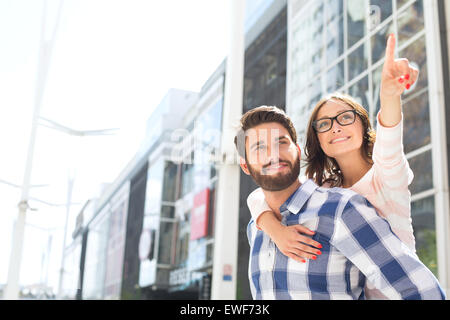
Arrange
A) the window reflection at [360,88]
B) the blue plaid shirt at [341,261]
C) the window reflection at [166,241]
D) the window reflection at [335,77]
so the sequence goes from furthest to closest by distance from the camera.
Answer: the window reflection at [166,241] → the window reflection at [335,77] → the window reflection at [360,88] → the blue plaid shirt at [341,261]

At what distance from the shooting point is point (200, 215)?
28.2 ft

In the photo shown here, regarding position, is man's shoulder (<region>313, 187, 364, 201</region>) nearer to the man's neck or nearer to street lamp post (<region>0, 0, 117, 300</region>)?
the man's neck

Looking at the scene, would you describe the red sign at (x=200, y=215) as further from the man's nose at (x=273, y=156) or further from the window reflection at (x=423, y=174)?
the man's nose at (x=273, y=156)

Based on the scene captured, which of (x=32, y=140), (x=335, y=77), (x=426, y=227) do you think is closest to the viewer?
(x=32, y=140)

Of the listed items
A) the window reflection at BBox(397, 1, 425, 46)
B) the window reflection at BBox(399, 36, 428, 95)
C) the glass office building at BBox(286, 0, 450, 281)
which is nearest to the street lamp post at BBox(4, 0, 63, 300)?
the glass office building at BBox(286, 0, 450, 281)

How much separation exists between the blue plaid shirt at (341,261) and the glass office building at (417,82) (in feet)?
8.81

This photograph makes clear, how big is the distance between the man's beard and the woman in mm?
67

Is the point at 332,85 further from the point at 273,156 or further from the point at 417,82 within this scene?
the point at 273,156

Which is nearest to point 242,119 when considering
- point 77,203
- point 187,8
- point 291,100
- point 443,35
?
point 187,8

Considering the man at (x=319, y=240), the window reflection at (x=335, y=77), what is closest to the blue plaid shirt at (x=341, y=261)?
the man at (x=319, y=240)

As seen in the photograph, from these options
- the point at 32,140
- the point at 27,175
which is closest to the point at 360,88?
the point at 32,140

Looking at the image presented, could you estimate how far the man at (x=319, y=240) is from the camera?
0.69 m

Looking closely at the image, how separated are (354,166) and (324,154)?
62 millimetres
